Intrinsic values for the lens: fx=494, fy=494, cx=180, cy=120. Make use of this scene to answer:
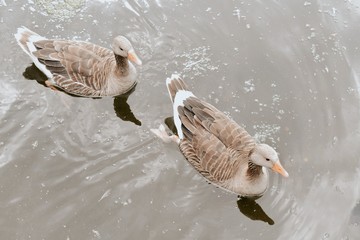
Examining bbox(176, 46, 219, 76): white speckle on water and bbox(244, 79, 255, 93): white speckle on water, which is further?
bbox(176, 46, 219, 76): white speckle on water

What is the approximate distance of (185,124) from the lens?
6480mm

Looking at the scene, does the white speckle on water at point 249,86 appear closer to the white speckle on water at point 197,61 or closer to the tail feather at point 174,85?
the white speckle on water at point 197,61

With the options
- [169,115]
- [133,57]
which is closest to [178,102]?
[169,115]

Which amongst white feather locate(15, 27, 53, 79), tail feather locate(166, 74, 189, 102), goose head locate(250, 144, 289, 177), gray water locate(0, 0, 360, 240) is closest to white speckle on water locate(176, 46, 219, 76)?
gray water locate(0, 0, 360, 240)

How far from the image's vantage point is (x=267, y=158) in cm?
569

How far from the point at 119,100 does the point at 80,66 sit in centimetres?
76

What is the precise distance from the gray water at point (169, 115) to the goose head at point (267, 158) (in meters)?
0.68

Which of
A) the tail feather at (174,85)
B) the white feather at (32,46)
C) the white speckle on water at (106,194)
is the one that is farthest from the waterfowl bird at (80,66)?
the white speckle on water at (106,194)

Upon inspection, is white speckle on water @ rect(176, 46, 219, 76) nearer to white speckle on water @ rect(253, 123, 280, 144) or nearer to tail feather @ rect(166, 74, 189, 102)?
tail feather @ rect(166, 74, 189, 102)

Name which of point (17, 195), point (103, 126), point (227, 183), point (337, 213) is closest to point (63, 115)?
point (103, 126)

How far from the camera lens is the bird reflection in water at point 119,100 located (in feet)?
23.2

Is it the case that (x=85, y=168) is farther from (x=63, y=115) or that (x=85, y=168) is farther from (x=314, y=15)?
(x=314, y=15)

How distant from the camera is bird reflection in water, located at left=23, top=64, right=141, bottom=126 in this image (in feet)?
23.2

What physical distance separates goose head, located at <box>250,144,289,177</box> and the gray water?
677 millimetres
